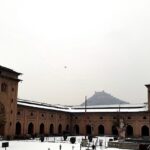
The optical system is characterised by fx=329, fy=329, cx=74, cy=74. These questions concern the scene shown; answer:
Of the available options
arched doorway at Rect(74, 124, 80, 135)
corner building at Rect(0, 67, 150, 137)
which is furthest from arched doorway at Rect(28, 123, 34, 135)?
arched doorway at Rect(74, 124, 80, 135)

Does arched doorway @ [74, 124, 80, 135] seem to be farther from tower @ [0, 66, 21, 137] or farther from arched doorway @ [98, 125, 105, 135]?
tower @ [0, 66, 21, 137]

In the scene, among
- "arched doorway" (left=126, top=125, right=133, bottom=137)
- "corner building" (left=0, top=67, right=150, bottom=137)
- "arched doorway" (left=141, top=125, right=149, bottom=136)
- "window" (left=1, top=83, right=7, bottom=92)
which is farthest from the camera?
"arched doorway" (left=126, top=125, right=133, bottom=137)

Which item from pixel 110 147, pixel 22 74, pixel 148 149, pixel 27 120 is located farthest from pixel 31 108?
pixel 148 149

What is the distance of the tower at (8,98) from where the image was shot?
46128mm

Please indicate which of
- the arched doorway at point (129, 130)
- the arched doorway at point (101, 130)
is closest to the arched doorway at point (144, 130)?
the arched doorway at point (129, 130)

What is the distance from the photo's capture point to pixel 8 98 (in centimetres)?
4772

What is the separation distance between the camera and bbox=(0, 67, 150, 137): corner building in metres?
47.7

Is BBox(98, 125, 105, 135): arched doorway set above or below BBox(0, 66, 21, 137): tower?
below

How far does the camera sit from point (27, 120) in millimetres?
56812

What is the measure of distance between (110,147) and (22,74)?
2073 centimetres

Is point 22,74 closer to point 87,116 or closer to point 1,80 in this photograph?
point 1,80

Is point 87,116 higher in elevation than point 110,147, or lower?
higher

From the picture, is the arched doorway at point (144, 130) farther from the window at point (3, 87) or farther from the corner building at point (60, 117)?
the window at point (3, 87)

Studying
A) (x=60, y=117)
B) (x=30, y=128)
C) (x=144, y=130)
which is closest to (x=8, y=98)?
(x=30, y=128)
